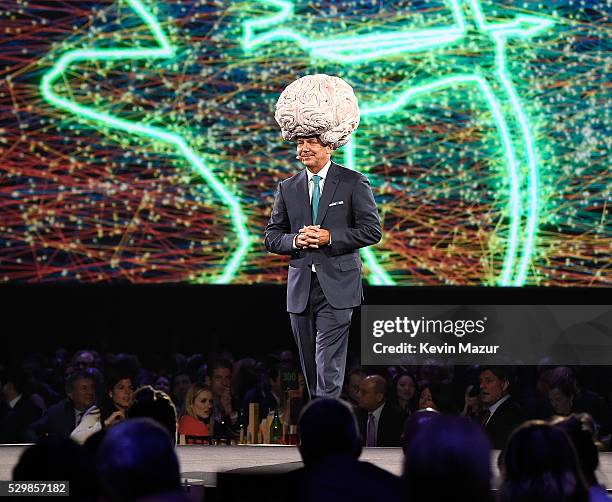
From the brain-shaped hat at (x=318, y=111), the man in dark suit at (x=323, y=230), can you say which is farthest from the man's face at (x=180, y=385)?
the brain-shaped hat at (x=318, y=111)

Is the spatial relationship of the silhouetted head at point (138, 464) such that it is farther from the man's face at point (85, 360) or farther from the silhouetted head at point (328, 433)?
the man's face at point (85, 360)

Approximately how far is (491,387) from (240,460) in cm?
238

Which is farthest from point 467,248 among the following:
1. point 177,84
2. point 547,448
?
point 547,448

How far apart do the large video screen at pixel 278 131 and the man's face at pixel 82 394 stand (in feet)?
2.86

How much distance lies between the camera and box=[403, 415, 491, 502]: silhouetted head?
2.50 metres

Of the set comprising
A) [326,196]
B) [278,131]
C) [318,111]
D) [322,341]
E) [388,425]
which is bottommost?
[388,425]

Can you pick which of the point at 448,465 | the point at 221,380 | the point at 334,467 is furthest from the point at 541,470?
the point at 221,380

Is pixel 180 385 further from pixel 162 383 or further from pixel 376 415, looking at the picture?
pixel 376 415

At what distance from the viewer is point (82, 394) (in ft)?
23.7

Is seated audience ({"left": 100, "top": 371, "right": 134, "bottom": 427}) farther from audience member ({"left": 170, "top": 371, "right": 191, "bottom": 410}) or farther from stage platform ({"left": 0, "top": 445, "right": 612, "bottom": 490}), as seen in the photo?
stage platform ({"left": 0, "top": 445, "right": 612, "bottom": 490})

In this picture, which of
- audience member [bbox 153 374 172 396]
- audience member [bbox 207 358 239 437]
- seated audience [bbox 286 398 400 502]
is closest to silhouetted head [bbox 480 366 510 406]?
audience member [bbox 207 358 239 437]

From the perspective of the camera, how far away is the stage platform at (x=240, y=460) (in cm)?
471

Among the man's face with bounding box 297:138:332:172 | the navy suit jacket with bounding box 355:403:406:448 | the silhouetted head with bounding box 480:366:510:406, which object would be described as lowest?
the navy suit jacket with bounding box 355:403:406:448

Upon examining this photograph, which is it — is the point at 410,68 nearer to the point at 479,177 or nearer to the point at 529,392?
the point at 479,177
